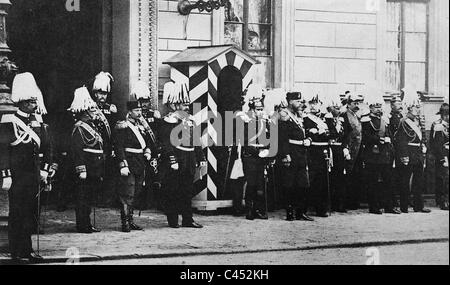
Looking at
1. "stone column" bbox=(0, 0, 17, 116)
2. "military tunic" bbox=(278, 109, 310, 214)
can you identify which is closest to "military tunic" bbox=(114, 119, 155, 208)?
"stone column" bbox=(0, 0, 17, 116)

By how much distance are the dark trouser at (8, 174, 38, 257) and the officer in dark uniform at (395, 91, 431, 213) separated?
5.36 meters

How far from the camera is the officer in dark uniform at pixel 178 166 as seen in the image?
385 inches

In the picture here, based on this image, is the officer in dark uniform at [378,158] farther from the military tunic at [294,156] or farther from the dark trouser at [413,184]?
the military tunic at [294,156]

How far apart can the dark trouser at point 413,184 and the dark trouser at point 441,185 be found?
0.81 ft

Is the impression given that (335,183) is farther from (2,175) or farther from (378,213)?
(2,175)

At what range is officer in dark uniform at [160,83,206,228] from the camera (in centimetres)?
979

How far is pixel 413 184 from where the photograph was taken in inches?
Result: 439

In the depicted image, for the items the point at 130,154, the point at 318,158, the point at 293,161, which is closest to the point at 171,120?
the point at 130,154

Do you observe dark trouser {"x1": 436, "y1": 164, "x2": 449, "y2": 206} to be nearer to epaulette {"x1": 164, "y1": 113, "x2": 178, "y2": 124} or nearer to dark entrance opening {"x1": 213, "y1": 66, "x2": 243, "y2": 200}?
dark entrance opening {"x1": 213, "y1": 66, "x2": 243, "y2": 200}

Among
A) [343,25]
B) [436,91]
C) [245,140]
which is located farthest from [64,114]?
[436,91]

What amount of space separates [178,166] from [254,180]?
123cm

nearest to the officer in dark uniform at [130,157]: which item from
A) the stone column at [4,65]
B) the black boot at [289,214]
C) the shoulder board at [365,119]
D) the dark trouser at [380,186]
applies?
the stone column at [4,65]

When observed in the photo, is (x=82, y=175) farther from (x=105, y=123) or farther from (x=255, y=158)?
(x=255, y=158)

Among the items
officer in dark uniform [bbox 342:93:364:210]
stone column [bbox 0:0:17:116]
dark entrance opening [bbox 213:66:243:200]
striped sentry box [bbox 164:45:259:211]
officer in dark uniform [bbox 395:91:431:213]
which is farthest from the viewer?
officer in dark uniform [bbox 342:93:364:210]
